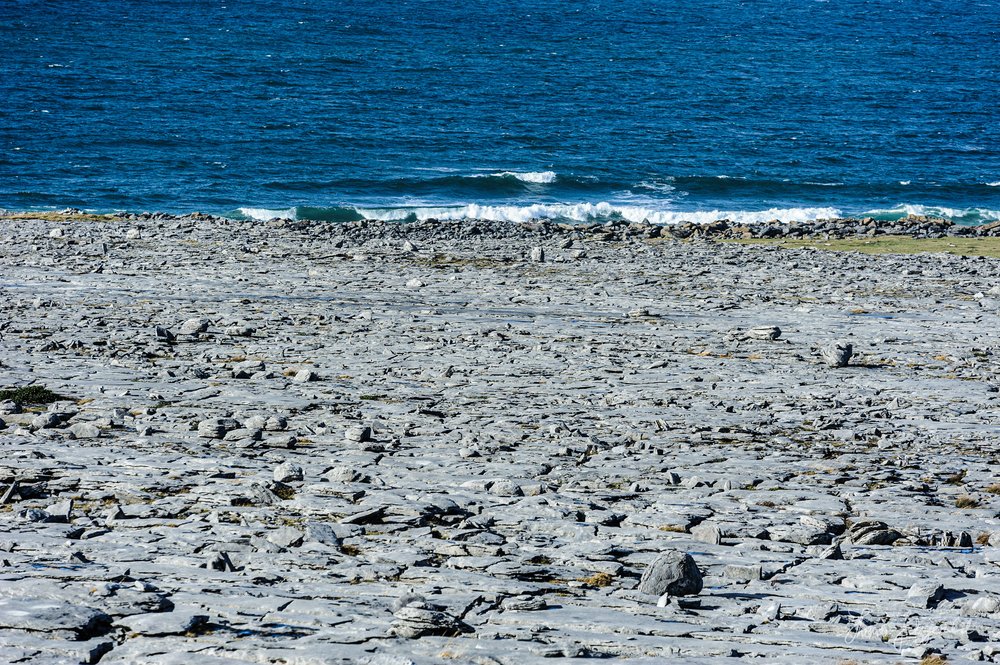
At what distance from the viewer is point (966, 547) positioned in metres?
6.25

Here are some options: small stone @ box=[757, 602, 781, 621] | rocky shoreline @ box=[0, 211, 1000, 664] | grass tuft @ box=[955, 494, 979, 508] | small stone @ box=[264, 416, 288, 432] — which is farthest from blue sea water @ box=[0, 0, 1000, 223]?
small stone @ box=[757, 602, 781, 621]

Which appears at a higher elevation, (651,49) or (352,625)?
(651,49)

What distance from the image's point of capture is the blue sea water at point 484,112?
123 ft

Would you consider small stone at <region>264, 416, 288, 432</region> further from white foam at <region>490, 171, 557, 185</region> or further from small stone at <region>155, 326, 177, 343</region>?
white foam at <region>490, 171, 557, 185</region>

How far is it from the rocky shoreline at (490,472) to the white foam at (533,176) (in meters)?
23.2

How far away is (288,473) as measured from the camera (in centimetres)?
716

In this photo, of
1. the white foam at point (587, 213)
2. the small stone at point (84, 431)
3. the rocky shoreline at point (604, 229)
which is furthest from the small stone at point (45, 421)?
the white foam at point (587, 213)

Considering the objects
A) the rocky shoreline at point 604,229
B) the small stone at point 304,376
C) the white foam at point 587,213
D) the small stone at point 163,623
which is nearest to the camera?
the small stone at point 163,623

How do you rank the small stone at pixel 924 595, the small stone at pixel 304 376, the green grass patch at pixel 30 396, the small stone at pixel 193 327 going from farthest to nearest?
the small stone at pixel 193 327, the small stone at pixel 304 376, the green grass patch at pixel 30 396, the small stone at pixel 924 595

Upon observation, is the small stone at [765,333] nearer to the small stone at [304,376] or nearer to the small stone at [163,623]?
the small stone at [304,376]

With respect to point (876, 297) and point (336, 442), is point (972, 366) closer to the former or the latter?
point (876, 297)

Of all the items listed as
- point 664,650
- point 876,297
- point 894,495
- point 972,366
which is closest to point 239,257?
point 876,297

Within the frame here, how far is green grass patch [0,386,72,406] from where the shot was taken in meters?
8.97

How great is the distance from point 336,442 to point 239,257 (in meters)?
11.6
